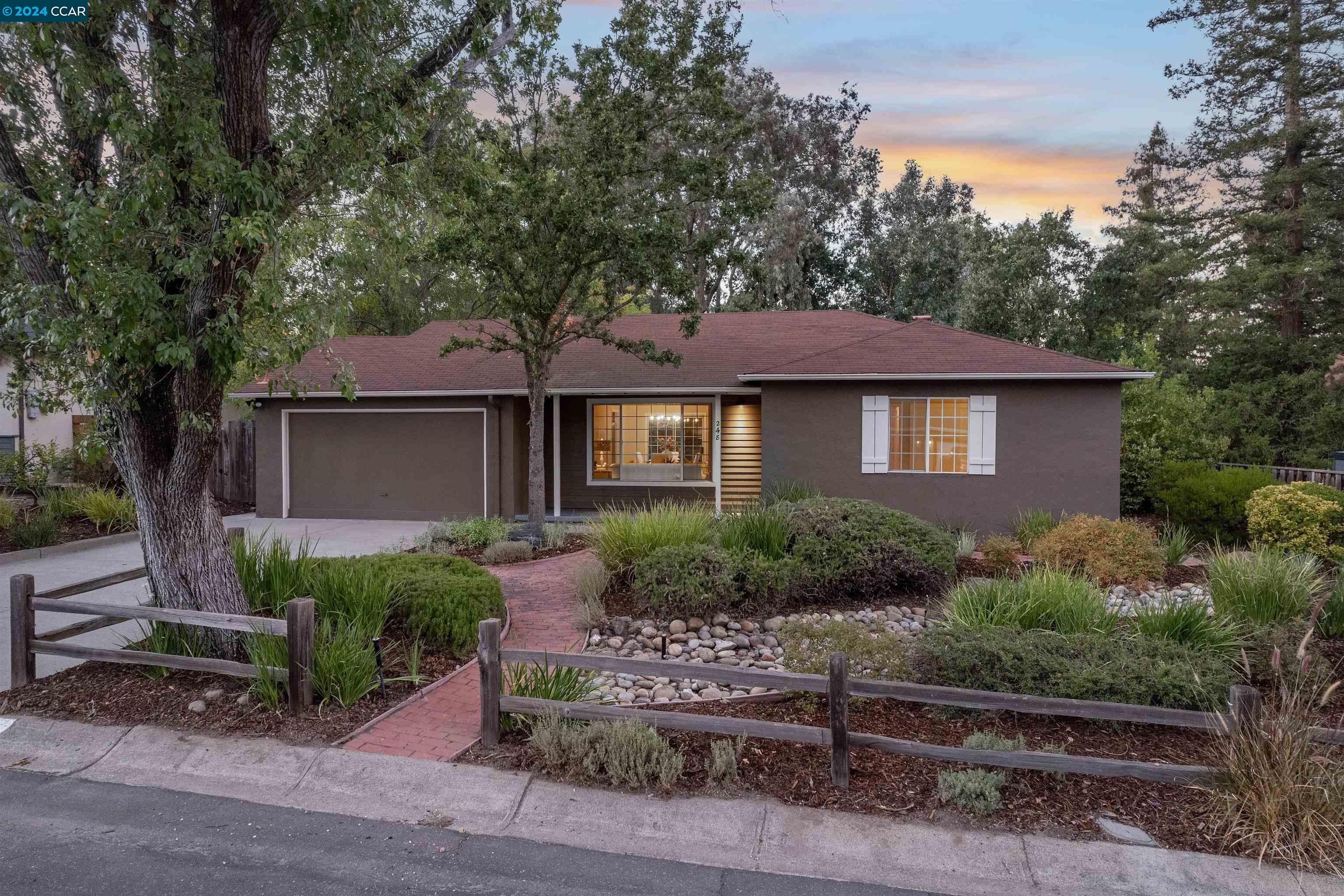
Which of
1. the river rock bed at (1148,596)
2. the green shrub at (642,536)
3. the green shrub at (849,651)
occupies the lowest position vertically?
the river rock bed at (1148,596)

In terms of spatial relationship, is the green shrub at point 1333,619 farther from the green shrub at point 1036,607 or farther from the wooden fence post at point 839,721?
the wooden fence post at point 839,721

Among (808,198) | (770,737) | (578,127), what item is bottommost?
(770,737)

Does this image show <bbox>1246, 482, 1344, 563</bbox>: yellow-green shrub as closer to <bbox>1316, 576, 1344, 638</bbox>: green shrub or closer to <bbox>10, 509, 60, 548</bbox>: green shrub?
<bbox>1316, 576, 1344, 638</bbox>: green shrub

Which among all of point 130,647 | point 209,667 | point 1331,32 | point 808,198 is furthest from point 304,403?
point 1331,32

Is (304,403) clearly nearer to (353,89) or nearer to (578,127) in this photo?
(578,127)

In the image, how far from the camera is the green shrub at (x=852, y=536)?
8172mm

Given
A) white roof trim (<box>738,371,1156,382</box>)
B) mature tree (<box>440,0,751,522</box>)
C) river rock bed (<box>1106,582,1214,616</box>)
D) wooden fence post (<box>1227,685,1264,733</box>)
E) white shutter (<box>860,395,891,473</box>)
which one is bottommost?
river rock bed (<box>1106,582,1214,616</box>)

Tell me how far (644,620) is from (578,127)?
7.70 metres

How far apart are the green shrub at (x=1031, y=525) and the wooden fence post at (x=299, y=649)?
9.21m

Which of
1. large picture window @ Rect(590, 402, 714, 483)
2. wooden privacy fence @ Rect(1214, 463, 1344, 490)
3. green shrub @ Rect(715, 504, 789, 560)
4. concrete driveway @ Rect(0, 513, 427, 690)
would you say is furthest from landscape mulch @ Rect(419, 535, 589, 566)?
wooden privacy fence @ Rect(1214, 463, 1344, 490)

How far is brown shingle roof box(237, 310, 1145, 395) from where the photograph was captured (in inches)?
529

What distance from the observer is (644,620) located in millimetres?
7680

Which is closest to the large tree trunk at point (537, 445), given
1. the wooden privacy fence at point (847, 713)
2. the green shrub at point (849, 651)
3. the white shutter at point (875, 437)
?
the white shutter at point (875, 437)

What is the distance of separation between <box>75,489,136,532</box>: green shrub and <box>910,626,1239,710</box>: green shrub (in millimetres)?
13434
